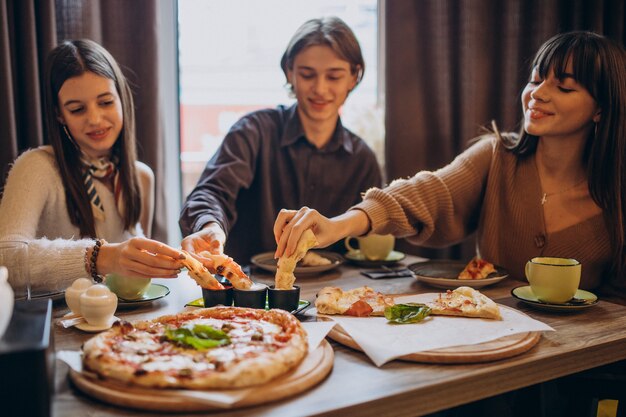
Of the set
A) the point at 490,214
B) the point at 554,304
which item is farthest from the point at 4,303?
the point at 490,214

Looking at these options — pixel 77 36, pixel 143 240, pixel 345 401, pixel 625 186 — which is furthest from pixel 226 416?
pixel 77 36

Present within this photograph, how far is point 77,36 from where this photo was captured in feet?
8.59

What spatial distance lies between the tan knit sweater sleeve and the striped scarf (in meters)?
0.95

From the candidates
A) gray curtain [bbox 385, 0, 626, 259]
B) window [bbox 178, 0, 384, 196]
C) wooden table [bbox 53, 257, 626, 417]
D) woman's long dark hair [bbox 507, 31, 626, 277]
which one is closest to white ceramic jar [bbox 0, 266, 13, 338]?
wooden table [bbox 53, 257, 626, 417]

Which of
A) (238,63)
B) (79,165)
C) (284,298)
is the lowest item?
(284,298)

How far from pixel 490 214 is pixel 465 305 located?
80 centimetres

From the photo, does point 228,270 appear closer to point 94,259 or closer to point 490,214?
point 94,259

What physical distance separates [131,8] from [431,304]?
201 centimetres

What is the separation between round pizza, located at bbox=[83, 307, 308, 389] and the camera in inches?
41.4

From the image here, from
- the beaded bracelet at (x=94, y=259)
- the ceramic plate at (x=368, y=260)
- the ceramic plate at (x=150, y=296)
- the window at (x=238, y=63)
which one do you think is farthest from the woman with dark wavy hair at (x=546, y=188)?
the window at (x=238, y=63)

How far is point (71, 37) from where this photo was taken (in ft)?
8.59

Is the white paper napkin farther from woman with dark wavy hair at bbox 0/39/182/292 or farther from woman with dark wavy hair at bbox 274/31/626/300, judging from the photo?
woman with dark wavy hair at bbox 0/39/182/292

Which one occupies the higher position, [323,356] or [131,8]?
[131,8]

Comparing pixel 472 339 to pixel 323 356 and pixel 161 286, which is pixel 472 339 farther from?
pixel 161 286
